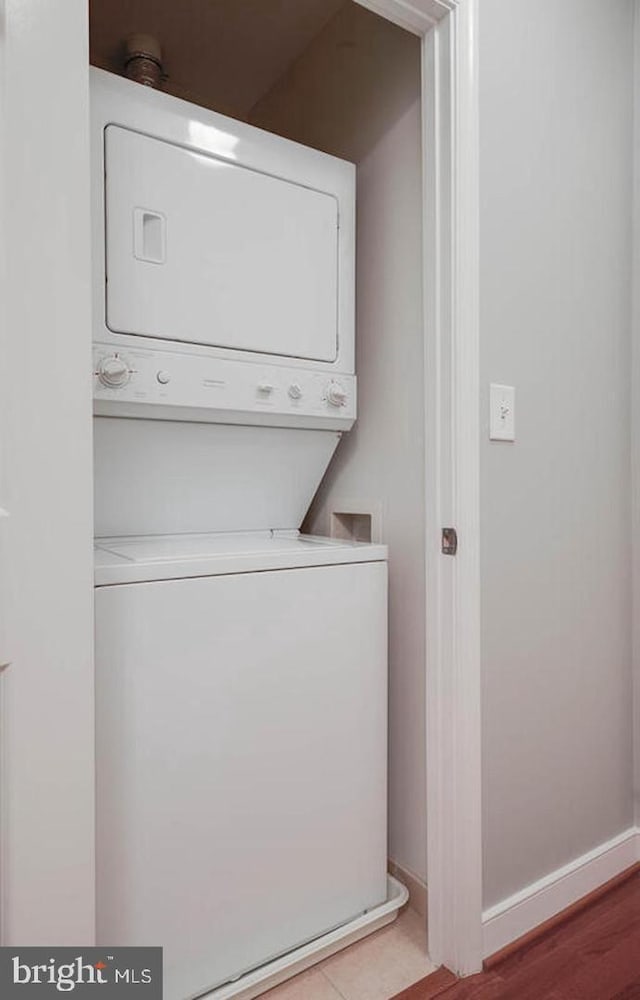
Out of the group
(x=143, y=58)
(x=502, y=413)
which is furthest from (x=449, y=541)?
(x=143, y=58)

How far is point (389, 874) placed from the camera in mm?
1572

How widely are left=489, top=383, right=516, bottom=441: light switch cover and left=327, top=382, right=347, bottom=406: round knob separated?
1.26ft

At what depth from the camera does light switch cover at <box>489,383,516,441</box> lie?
138cm

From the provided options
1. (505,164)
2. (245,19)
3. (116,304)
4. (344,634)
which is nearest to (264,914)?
(344,634)

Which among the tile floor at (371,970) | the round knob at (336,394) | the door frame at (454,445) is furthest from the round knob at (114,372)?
the tile floor at (371,970)

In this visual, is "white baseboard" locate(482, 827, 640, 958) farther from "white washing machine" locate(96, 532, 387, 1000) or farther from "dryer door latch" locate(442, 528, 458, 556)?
"dryer door latch" locate(442, 528, 458, 556)

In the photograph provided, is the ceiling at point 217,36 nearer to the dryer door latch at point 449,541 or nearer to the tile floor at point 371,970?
the dryer door latch at point 449,541

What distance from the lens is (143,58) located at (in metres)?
1.87

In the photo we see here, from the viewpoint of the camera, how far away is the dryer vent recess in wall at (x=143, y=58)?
1.85 m

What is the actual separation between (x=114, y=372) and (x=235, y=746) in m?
0.79

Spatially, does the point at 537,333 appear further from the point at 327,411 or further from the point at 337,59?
the point at 337,59

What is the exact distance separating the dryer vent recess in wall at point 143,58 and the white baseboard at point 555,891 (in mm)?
2480

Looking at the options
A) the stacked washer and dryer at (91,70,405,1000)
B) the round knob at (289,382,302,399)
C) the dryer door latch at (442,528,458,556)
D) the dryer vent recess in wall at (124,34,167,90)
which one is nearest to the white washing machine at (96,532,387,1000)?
the stacked washer and dryer at (91,70,405,1000)

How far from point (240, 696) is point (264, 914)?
1.57 ft
